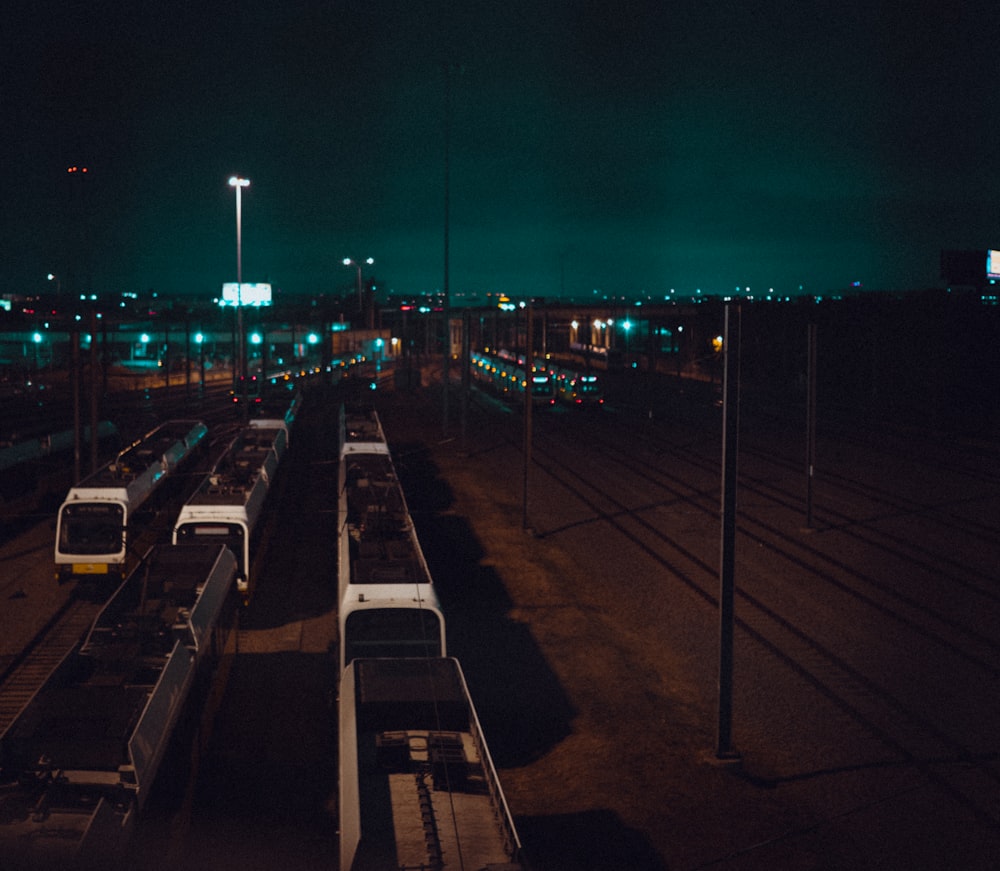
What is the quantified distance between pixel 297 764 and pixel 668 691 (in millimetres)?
5385

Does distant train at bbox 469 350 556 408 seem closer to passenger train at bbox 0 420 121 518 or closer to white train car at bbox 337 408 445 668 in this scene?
passenger train at bbox 0 420 121 518

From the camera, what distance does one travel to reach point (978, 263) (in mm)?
57344

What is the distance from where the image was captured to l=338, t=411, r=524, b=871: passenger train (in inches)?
287

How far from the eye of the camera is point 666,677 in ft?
48.8

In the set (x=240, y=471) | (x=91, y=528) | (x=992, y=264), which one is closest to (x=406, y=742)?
(x=91, y=528)

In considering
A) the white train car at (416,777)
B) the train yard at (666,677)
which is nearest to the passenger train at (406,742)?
the white train car at (416,777)

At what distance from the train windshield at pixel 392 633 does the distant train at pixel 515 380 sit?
31744 mm

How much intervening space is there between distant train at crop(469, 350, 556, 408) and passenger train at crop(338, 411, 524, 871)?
3171cm

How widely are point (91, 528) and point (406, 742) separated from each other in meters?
13.2

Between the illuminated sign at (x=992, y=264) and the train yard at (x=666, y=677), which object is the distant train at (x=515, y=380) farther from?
the illuminated sign at (x=992, y=264)

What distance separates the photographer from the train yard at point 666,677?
10.1m

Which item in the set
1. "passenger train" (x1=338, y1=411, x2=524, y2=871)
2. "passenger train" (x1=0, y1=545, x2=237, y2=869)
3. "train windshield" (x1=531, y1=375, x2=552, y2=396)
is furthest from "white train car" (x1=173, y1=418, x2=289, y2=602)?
"train windshield" (x1=531, y1=375, x2=552, y2=396)

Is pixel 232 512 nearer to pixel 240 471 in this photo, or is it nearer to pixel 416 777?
pixel 240 471

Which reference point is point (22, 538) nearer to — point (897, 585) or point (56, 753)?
point (56, 753)
